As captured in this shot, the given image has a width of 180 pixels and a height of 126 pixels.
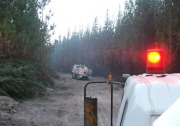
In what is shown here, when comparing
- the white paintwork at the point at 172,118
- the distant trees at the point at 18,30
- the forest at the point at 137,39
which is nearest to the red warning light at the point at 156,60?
the white paintwork at the point at 172,118

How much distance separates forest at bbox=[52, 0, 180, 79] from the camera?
102ft

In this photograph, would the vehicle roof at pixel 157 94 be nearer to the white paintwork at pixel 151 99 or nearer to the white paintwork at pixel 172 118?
the white paintwork at pixel 151 99

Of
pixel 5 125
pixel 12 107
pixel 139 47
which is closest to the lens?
pixel 5 125

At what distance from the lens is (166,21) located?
32.4 m

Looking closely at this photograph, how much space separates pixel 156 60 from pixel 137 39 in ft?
130

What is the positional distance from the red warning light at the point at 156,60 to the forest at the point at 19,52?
16894 mm

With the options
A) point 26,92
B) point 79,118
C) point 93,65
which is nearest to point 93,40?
point 93,65

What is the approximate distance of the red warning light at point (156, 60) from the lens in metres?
2.21

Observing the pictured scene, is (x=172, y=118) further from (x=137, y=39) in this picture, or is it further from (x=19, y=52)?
(x=137, y=39)

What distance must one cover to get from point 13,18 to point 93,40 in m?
61.4

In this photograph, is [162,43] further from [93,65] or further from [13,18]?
[93,65]

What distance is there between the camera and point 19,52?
90.0 feet

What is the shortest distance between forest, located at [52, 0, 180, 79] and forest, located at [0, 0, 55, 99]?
391 inches

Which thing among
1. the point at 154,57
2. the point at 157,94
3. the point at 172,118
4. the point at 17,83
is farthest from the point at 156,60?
the point at 17,83
